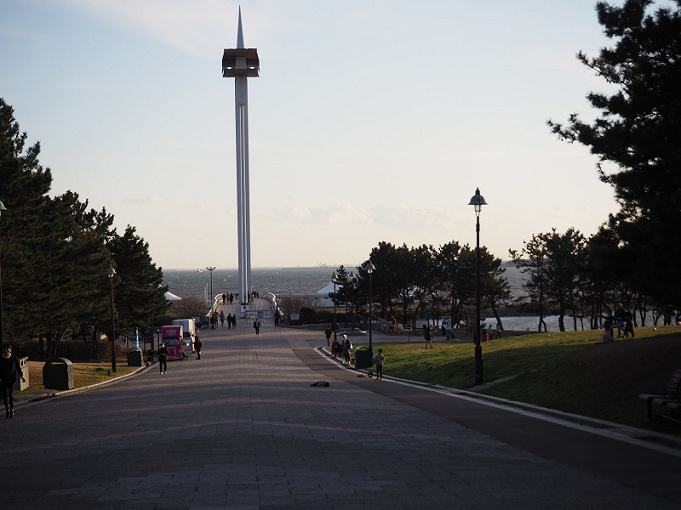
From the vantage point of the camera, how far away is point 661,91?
56.3 ft

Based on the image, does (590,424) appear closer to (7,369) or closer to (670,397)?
(670,397)

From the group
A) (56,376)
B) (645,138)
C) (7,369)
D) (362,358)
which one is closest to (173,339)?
(362,358)

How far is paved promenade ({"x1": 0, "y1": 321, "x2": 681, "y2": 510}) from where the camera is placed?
9000 mm

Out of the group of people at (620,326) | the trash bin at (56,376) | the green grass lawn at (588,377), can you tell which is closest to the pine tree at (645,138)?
the green grass lawn at (588,377)

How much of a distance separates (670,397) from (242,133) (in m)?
101

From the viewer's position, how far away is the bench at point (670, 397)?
1365 cm

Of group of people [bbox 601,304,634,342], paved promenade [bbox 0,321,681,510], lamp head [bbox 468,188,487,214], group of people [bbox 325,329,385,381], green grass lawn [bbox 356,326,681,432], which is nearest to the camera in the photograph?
paved promenade [bbox 0,321,681,510]

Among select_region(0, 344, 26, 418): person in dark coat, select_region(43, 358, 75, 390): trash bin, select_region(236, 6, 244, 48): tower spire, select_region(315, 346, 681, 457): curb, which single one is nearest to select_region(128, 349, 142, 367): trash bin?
select_region(43, 358, 75, 390): trash bin

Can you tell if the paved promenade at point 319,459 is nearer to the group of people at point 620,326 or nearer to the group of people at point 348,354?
the group of people at point 348,354

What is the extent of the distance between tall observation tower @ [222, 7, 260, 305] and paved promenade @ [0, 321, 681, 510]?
90346 millimetres

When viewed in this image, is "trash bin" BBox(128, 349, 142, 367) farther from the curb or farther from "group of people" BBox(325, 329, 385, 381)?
the curb

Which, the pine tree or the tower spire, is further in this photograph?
the tower spire

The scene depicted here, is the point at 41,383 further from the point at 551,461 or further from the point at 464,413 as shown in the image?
the point at 551,461

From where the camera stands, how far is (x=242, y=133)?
112m
